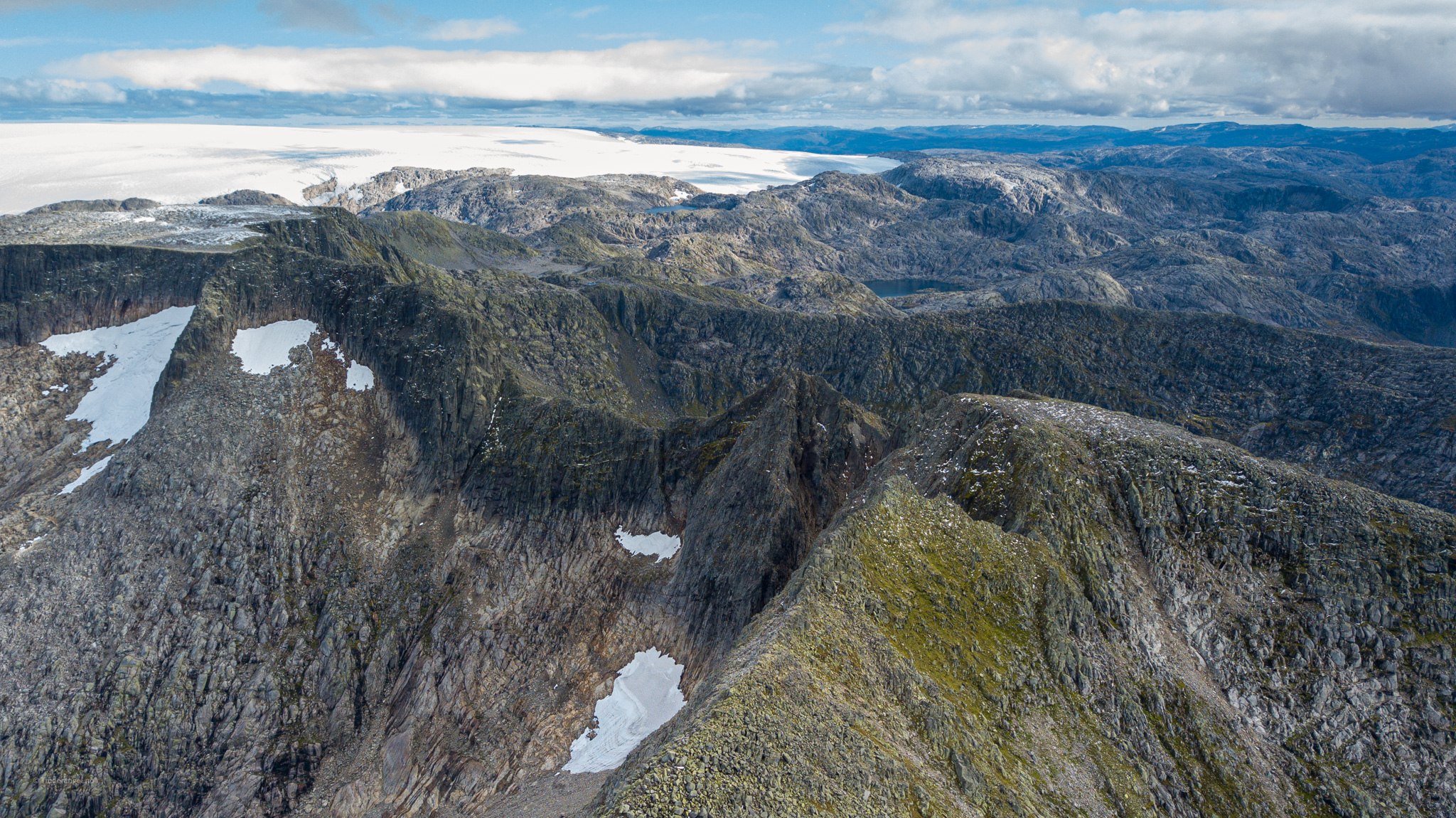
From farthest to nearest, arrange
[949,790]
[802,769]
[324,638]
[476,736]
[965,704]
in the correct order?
1. [324,638]
2. [476,736]
3. [965,704]
4. [949,790]
5. [802,769]

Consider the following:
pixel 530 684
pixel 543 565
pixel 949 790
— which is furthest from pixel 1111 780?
pixel 543 565

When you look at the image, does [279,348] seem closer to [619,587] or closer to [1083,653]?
[619,587]

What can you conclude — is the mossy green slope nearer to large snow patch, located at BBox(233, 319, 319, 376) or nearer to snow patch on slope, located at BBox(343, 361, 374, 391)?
snow patch on slope, located at BBox(343, 361, 374, 391)

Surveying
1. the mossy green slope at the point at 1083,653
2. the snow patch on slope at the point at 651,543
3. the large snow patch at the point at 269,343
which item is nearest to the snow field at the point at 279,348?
the large snow patch at the point at 269,343

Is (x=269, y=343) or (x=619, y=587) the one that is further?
(x=269, y=343)

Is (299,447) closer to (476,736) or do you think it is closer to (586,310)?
(476,736)

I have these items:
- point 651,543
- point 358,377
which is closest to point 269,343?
point 358,377

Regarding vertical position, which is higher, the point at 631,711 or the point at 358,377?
the point at 358,377
